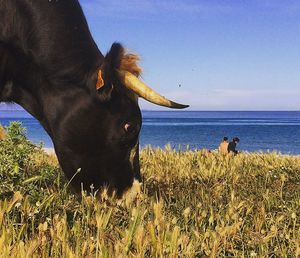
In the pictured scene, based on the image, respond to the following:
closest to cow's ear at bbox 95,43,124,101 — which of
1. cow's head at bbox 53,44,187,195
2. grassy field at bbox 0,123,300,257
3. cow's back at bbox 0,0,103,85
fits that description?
cow's head at bbox 53,44,187,195

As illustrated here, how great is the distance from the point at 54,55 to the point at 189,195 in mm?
2132

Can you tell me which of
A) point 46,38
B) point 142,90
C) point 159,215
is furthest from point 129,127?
point 159,215

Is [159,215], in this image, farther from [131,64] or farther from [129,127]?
[131,64]

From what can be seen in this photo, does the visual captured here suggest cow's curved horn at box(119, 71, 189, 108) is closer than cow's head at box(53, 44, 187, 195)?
Yes

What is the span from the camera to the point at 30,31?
511cm

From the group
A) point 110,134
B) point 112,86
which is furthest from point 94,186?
point 112,86

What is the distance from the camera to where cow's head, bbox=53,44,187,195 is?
16.2 feet

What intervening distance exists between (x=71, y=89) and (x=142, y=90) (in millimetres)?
667

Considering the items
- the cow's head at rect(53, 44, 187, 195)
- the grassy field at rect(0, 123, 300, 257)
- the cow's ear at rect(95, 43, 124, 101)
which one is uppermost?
the cow's ear at rect(95, 43, 124, 101)

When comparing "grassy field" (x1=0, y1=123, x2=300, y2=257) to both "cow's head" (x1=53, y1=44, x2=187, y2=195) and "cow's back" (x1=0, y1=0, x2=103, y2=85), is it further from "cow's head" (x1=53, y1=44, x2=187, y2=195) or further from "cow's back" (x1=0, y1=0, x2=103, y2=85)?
"cow's back" (x1=0, y1=0, x2=103, y2=85)

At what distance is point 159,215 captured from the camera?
12.1 ft

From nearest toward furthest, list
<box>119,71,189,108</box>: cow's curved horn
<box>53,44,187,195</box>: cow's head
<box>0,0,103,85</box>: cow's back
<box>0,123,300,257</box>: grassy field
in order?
<box>0,123,300,257</box>: grassy field → <box>119,71,189,108</box>: cow's curved horn → <box>53,44,187,195</box>: cow's head → <box>0,0,103,85</box>: cow's back

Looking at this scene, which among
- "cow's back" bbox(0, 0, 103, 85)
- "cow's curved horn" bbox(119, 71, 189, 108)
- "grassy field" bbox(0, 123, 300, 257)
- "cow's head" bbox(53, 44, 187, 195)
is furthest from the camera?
"cow's back" bbox(0, 0, 103, 85)

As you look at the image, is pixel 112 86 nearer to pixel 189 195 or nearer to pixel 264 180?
pixel 189 195
